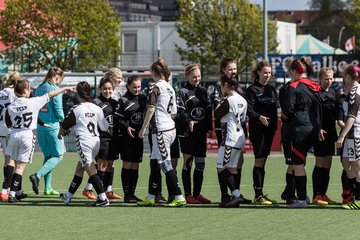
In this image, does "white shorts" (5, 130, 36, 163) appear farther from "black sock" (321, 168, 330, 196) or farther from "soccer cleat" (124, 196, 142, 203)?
"black sock" (321, 168, 330, 196)

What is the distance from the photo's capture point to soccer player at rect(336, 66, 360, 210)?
41.1 ft

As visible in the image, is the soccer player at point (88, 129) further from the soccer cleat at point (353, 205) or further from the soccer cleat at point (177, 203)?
the soccer cleat at point (353, 205)

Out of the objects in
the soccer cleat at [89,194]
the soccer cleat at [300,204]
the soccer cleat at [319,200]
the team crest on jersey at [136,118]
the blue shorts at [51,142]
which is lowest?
the soccer cleat at [89,194]

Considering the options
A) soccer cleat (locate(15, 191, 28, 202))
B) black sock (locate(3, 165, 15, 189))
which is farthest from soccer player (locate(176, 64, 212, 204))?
black sock (locate(3, 165, 15, 189))

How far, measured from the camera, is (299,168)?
12.9 metres

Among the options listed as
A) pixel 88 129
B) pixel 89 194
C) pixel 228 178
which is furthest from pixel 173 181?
pixel 89 194

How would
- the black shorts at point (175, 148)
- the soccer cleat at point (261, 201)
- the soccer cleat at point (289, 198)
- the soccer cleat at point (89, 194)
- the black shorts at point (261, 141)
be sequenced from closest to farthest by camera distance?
the soccer cleat at point (289, 198)
the soccer cleat at point (261, 201)
the black shorts at point (261, 141)
the black shorts at point (175, 148)
the soccer cleat at point (89, 194)

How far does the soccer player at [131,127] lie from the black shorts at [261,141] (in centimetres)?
158

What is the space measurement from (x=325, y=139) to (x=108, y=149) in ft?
9.81

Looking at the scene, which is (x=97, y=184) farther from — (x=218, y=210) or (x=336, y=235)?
(x=336, y=235)

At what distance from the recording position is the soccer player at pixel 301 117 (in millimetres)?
12820

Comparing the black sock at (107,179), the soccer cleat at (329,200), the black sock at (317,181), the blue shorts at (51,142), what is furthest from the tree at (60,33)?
the soccer cleat at (329,200)

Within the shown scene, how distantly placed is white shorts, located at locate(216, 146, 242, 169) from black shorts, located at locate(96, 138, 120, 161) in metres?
1.75

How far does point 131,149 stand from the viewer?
45.8 feet
